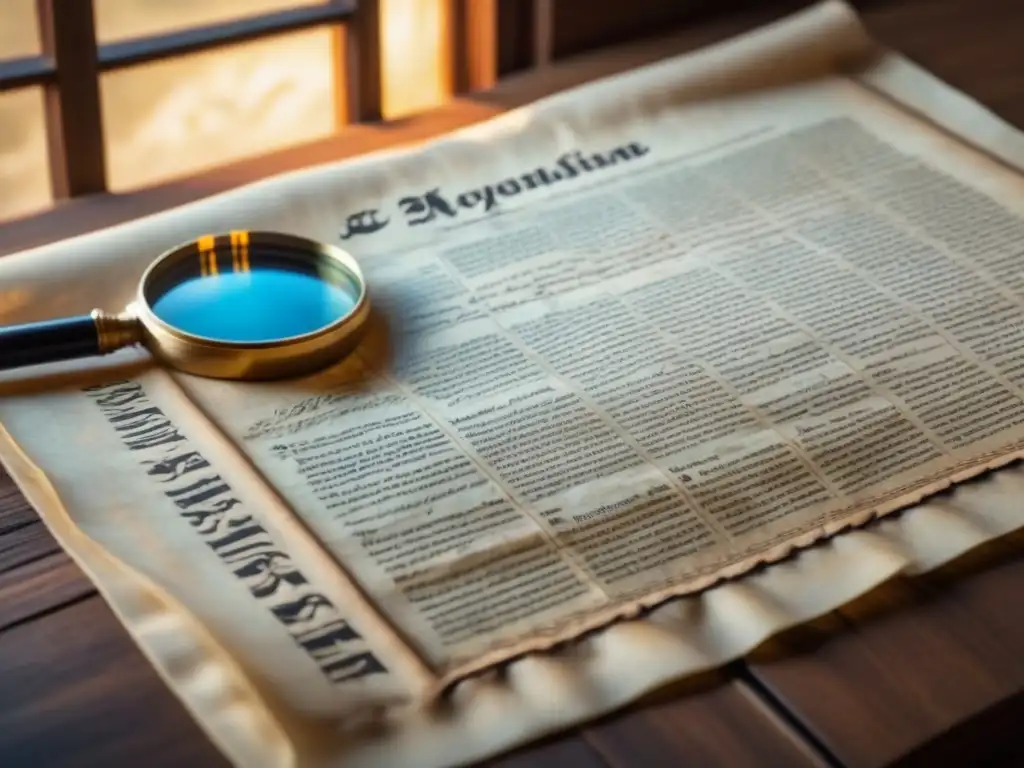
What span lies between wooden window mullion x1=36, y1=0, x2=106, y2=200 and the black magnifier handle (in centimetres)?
19

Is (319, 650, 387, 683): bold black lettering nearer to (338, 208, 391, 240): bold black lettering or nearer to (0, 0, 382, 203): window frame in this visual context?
(338, 208, 391, 240): bold black lettering

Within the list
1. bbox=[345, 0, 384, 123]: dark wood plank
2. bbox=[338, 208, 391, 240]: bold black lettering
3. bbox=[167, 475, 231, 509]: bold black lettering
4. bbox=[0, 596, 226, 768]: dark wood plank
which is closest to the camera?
bbox=[0, 596, 226, 768]: dark wood plank

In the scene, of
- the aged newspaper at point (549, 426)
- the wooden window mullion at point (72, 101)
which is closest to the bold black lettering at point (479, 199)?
the aged newspaper at point (549, 426)

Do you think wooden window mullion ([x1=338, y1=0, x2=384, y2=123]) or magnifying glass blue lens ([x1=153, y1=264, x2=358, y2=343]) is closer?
magnifying glass blue lens ([x1=153, y1=264, x2=358, y2=343])

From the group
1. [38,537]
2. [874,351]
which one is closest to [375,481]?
[38,537]

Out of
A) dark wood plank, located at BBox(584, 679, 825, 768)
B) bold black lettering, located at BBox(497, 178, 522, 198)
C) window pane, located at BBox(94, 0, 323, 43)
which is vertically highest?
window pane, located at BBox(94, 0, 323, 43)

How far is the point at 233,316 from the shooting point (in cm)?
70

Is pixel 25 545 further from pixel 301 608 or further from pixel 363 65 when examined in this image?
pixel 363 65

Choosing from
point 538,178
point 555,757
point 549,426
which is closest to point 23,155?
point 538,178

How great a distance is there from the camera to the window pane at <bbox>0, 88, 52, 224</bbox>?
0.86m

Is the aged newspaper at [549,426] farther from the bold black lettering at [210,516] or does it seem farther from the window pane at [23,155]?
the window pane at [23,155]

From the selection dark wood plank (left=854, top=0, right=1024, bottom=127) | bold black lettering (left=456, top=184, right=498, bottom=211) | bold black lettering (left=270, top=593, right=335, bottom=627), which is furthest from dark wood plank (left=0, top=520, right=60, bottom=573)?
dark wood plank (left=854, top=0, right=1024, bottom=127)

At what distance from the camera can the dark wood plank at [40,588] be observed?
56 centimetres

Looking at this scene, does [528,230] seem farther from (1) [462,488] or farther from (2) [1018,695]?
(2) [1018,695]
